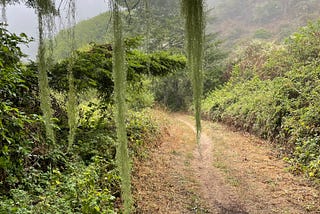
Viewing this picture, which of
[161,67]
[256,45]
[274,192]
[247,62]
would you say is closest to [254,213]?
[274,192]

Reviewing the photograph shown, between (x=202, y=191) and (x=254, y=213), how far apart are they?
3.62 ft

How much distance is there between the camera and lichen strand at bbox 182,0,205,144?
5.56 feet

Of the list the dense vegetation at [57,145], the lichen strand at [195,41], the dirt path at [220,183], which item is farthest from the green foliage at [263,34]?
the lichen strand at [195,41]

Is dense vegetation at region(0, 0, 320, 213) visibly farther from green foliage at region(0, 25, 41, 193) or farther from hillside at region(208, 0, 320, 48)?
hillside at region(208, 0, 320, 48)

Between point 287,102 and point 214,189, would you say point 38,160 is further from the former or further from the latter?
point 287,102

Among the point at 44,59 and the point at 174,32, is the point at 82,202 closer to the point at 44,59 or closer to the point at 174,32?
the point at 44,59

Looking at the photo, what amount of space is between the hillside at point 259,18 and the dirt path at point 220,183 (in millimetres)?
25999

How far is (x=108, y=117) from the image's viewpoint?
6.89m

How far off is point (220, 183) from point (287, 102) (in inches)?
161

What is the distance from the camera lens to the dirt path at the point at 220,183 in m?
4.79

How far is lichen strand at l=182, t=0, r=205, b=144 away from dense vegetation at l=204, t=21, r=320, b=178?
4743 millimetres

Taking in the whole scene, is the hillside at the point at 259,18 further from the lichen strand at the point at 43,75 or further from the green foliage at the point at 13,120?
the lichen strand at the point at 43,75

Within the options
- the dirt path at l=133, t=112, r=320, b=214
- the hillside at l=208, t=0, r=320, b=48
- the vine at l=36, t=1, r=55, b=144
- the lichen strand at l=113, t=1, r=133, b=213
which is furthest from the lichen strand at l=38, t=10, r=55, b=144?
the hillside at l=208, t=0, r=320, b=48

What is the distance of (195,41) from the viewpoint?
184cm
